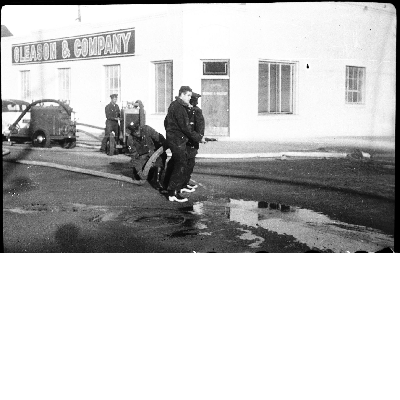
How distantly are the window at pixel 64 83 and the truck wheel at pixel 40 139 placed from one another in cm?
44

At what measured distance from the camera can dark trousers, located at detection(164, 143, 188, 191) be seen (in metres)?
7.37

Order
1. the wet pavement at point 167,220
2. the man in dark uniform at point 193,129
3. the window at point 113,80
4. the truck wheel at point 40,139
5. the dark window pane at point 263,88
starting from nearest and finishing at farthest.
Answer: the wet pavement at point 167,220 → the man in dark uniform at point 193,129 → the dark window pane at point 263,88 → the window at point 113,80 → the truck wheel at point 40,139

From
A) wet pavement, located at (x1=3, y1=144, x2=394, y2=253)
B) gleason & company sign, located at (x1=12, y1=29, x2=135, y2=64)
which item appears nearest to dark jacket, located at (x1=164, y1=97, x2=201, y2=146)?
wet pavement, located at (x1=3, y1=144, x2=394, y2=253)

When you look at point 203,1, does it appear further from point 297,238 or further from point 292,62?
point 297,238

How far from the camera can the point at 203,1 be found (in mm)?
7223

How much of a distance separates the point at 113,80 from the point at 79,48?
493 mm

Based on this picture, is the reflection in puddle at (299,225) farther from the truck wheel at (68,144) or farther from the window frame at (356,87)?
the truck wheel at (68,144)

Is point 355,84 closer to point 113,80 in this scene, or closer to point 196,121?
point 196,121

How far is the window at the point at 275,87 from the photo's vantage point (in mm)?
7469

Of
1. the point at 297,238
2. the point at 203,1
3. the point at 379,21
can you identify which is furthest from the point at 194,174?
the point at 379,21

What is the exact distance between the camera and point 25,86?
7469 mm

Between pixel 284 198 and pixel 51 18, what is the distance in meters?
2.87

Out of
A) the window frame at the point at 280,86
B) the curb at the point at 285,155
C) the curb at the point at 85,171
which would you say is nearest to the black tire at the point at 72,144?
the curb at the point at 85,171

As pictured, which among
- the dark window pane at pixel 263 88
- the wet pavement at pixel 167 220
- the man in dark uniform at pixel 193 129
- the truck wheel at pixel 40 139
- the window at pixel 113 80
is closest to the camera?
the wet pavement at pixel 167 220
